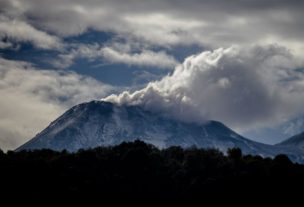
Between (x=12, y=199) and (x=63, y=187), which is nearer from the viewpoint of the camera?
(x=12, y=199)

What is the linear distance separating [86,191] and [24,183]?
19.6m

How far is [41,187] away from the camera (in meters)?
197

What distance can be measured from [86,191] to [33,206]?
2140 cm

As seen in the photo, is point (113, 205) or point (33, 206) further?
point (113, 205)

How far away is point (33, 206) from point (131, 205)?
32208mm

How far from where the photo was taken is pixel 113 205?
19650cm

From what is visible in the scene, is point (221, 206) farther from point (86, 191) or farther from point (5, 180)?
point (5, 180)

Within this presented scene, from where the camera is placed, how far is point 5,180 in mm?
198125

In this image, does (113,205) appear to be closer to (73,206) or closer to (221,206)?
(73,206)

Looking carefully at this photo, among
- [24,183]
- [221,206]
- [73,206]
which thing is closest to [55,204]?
[73,206]

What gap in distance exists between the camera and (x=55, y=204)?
18725 centimetres

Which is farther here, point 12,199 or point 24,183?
point 24,183

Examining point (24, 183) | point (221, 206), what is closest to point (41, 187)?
point (24, 183)

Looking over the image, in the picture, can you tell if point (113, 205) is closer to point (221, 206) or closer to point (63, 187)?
point (63, 187)
